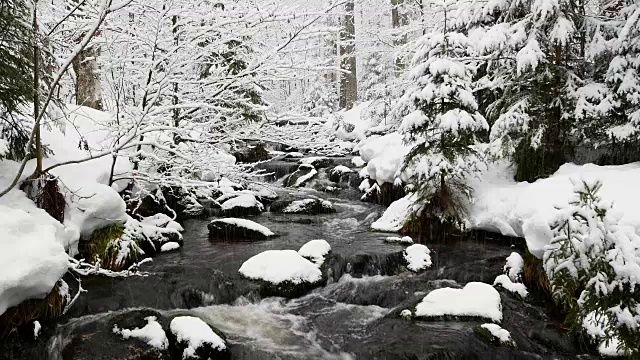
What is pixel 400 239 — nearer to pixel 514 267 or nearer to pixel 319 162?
pixel 514 267

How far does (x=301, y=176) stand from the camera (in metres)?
16.2

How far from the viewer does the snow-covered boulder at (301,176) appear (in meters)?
15.9

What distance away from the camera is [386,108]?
21984 millimetres

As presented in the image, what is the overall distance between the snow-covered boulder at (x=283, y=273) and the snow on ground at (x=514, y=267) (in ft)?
9.79

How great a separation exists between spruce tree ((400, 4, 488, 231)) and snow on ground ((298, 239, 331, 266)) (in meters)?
2.43

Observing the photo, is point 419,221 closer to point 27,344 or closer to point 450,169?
point 450,169

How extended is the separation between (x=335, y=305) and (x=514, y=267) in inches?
113

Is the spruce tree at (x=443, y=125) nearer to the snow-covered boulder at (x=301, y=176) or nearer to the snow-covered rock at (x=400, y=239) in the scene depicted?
the snow-covered rock at (x=400, y=239)

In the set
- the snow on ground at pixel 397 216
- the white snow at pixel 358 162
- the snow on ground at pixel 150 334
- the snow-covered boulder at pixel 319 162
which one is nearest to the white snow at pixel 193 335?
the snow on ground at pixel 150 334

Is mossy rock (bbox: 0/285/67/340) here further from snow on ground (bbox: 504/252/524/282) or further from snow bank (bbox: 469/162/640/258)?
snow on ground (bbox: 504/252/524/282)

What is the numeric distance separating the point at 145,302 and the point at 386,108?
17.1m

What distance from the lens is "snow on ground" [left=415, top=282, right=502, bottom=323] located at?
619 cm

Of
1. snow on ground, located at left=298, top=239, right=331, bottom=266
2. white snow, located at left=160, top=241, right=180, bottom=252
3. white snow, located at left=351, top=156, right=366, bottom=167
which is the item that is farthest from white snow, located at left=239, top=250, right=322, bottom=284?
white snow, located at left=351, top=156, right=366, bottom=167

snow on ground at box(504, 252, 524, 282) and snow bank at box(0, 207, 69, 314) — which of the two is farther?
snow on ground at box(504, 252, 524, 282)
